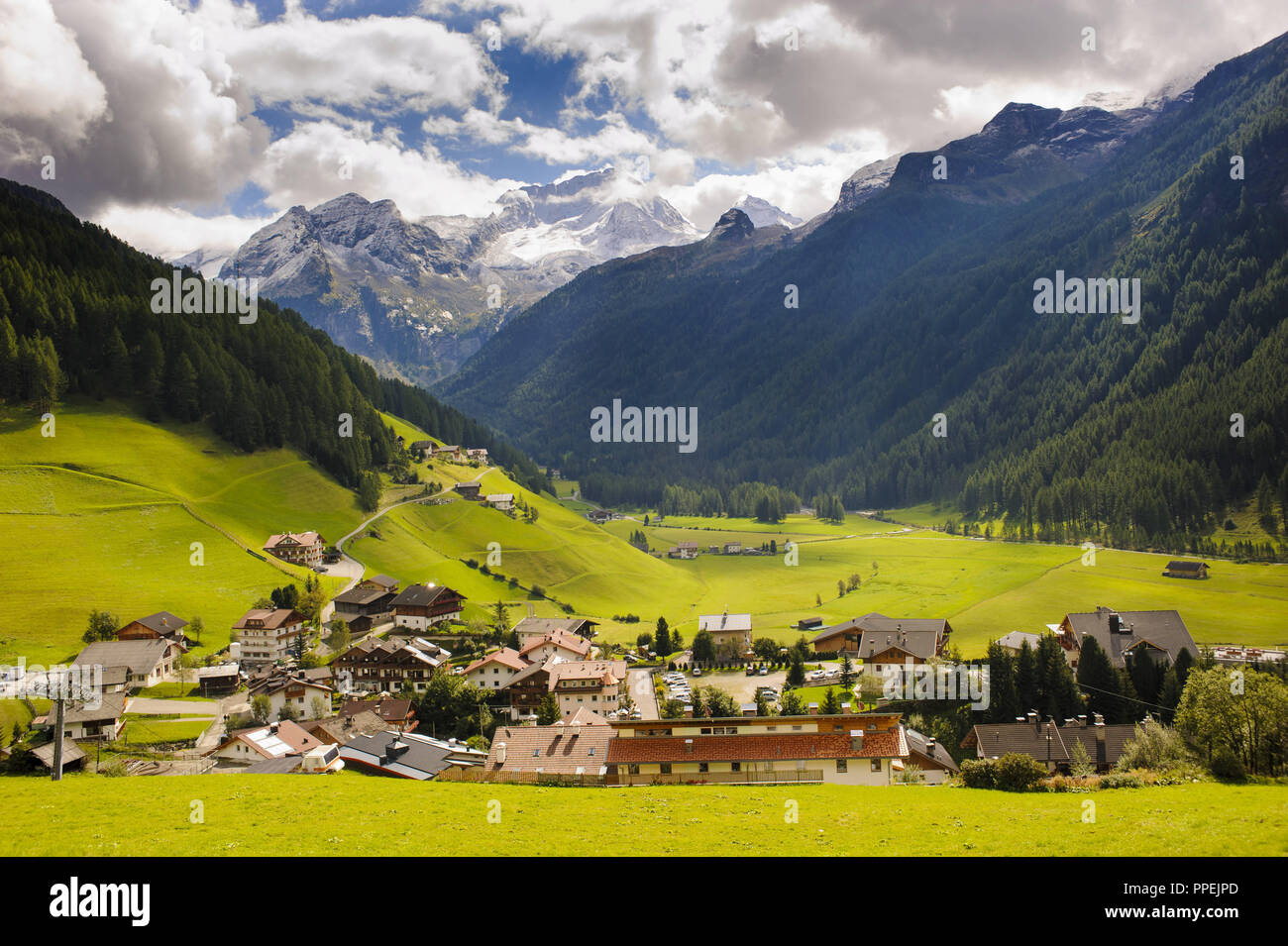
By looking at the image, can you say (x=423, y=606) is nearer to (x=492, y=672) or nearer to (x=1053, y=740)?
(x=492, y=672)

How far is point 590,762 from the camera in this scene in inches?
2367

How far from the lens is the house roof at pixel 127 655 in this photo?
3477 inches

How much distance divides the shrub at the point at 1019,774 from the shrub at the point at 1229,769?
7.69 m

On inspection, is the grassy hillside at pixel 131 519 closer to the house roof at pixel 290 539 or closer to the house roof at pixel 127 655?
the house roof at pixel 290 539

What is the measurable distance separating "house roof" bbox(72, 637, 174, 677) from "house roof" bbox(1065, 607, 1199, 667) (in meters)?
111

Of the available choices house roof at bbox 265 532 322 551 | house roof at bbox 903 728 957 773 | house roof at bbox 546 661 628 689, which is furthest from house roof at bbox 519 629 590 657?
house roof at bbox 903 728 957 773

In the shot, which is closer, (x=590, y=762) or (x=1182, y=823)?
(x=1182, y=823)

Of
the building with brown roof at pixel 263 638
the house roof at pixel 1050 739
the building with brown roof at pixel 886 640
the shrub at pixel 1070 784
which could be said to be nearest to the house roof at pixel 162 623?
the building with brown roof at pixel 263 638

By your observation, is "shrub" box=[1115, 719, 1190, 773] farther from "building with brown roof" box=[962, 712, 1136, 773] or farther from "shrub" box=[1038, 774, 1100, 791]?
"shrub" box=[1038, 774, 1100, 791]
